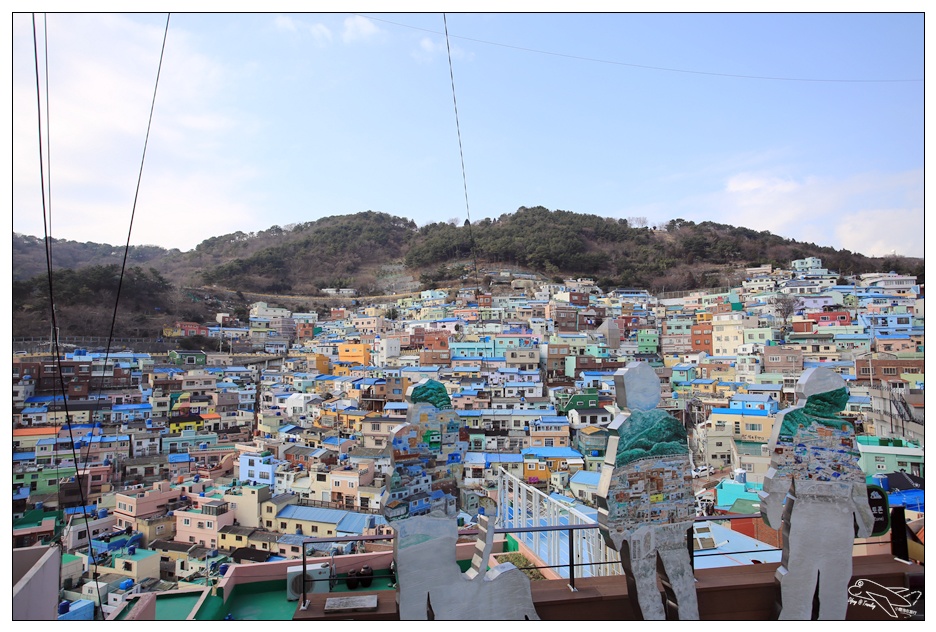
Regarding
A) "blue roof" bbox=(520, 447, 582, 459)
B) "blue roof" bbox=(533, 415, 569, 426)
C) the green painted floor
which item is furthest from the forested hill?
the green painted floor

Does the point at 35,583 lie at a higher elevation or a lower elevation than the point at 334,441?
higher

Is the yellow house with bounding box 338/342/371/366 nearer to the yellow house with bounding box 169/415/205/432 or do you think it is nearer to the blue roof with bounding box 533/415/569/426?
the yellow house with bounding box 169/415/205/432

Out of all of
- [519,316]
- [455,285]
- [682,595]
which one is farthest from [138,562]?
[455,285]

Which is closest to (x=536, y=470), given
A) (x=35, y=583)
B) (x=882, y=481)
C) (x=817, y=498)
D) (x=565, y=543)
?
(x=882, y=481)

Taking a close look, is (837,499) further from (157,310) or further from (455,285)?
(455,285)

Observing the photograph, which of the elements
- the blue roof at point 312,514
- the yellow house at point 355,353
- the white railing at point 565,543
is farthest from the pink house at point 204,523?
the yellow house at point 355,353

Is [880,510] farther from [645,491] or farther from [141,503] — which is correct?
[141,503]
